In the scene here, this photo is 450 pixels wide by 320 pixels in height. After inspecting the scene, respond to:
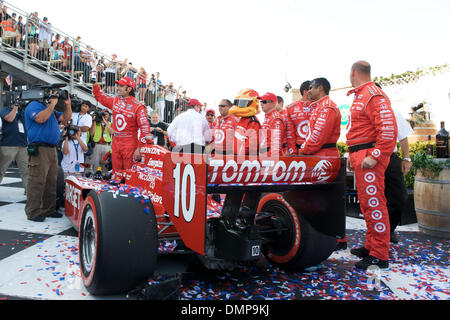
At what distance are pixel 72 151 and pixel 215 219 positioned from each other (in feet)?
12.9

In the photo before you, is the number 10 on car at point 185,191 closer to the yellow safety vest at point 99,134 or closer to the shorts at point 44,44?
the yellow safety vest at point 99,134

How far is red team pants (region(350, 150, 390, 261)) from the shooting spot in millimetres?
2646

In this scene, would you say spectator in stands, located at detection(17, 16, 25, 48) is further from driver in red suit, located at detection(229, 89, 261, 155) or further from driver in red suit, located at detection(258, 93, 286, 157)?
driver in red suit, located at detection(229, 89, 261, 155)

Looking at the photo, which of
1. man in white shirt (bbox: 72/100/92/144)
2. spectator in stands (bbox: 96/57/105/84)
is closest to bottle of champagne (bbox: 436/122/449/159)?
man in white shirt (bbox: 72/100/92/144)

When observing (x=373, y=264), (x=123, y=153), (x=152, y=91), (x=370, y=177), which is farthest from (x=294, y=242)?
(x=152, y=91)

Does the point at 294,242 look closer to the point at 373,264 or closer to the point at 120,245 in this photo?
the point at 373,264

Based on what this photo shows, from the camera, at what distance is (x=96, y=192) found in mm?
2021

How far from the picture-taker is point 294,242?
7.80 feet

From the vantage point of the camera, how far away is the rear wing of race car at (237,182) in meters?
1.75

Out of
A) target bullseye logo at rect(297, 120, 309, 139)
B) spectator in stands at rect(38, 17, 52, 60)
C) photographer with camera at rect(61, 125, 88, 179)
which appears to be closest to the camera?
target bullseye logo at rect(297, 120, 309, 139)

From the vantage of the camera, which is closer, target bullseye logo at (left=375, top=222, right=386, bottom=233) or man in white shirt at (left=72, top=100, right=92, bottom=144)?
target bullseye logo at (left=375, top=222, right=386, bottom=233)

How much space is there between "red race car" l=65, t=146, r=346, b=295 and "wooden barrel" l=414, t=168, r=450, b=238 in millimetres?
2040
